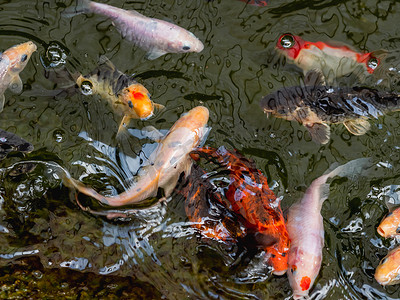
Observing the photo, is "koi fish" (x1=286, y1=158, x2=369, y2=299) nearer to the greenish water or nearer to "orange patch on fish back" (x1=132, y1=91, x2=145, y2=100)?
the greenish water

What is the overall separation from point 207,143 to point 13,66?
2.42 m

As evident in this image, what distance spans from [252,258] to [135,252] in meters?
1.12

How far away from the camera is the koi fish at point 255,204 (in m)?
3.96

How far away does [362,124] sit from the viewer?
4.78m

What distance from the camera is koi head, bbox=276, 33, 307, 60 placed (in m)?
5.14

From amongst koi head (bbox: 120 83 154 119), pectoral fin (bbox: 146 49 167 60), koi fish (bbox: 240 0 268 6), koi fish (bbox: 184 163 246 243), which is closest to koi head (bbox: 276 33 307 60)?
koi fish (bbox: 240 0 268 6)

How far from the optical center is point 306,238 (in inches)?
157

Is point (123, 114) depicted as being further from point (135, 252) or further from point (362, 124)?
point (362, 124)

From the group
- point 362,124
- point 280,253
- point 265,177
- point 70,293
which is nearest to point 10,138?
point 70,293

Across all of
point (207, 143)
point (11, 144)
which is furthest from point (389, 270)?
point (11, 144)

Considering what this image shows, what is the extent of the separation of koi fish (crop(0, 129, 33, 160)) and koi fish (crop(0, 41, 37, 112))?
19.9 inches

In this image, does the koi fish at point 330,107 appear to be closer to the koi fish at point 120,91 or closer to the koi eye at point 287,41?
the koi eye at point 287,41

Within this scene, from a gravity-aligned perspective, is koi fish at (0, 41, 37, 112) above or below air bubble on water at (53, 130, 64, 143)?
above

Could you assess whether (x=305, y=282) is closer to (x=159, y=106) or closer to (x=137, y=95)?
(x=159, y=106)
